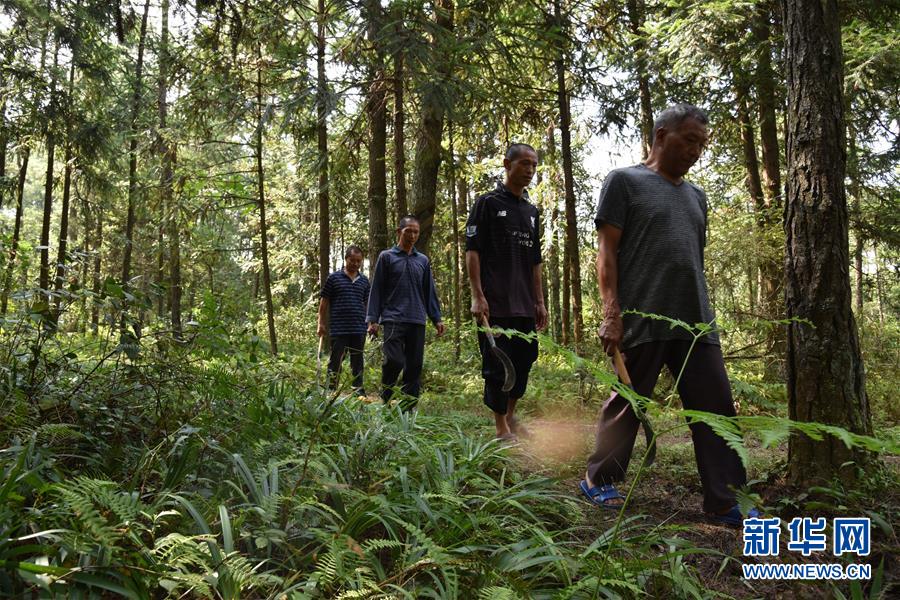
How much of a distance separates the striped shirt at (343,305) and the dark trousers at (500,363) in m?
2.78

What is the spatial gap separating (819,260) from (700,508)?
5.08ft

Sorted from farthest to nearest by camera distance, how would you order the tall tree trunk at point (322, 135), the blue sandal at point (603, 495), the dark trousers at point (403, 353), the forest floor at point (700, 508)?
1. the tall tree trunk at point (322, 135)
2. the dark trousers at point (403, 353)
3. the blue sandal at point (603, 495)
4. the forest floor at point (700, 508)

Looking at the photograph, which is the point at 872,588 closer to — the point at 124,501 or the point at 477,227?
the point at 124,501

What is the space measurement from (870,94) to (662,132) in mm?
7268

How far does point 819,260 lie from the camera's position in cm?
286

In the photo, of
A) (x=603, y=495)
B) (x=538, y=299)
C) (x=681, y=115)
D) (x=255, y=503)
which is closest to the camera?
(x=255, y=503)

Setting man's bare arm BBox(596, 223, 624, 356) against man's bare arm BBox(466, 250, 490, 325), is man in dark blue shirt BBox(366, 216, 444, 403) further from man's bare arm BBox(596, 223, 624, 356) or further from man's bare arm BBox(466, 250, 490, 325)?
man's bare arm BBox(596, 223, 624, 356)

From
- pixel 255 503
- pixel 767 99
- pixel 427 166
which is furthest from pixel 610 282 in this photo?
pixel 767 99

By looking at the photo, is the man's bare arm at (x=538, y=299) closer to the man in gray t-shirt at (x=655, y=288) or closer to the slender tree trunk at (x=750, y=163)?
the man in gray t-shirt at (x=655, y=288)

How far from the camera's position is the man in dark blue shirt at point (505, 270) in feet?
14.3

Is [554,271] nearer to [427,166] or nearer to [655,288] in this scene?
[427,166]

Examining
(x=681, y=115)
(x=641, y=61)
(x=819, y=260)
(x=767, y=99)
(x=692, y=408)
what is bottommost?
(x=692, y=408)

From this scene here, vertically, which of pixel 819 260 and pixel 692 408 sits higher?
pixel 819 260

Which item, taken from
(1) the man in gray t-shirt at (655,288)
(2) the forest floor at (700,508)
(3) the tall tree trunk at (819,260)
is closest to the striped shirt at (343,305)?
(2) the forest floor at (700,508)
